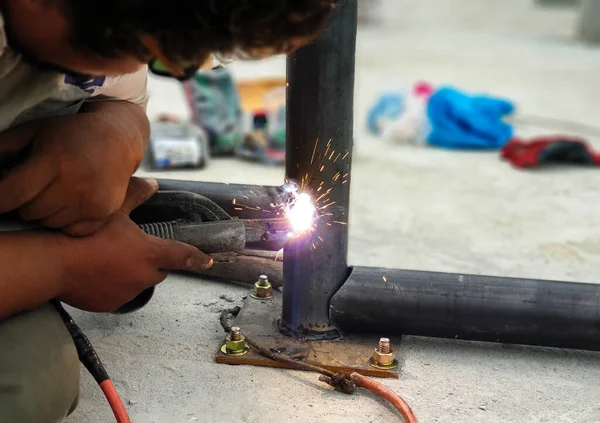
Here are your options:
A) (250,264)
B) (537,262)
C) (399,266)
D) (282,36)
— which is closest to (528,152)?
(537,262)

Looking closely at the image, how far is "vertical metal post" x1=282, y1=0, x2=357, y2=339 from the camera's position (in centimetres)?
138

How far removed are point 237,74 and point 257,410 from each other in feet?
12.6

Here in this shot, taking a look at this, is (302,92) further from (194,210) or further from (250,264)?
(250,264)

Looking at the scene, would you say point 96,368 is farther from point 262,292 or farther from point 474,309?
point 474,309

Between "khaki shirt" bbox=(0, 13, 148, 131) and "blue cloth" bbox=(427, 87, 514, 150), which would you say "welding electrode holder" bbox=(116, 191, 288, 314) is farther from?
"blue cloth" bbox=(427, 87, 514, 150)

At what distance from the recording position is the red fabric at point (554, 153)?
9.82 ft

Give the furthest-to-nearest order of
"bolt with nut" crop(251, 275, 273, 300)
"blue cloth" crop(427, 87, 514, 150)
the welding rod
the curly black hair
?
"blue cloth" crop(427, 87, 514, 150), "bolt with nut" crop(251, 275, 273, 300), the welding rod, the curly black hair

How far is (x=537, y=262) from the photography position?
2039 millimetres

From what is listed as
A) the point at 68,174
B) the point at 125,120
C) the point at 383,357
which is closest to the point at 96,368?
the point at 68,174

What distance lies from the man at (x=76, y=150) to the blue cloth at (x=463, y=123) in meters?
2.22

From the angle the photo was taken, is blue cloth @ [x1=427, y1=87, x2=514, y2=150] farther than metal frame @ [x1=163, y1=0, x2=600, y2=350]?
Yes

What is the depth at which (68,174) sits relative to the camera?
1.13m

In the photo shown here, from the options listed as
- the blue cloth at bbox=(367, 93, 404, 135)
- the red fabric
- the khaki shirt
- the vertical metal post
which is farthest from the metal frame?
the blue cloth at bbox=(367, 93, 404, 135)

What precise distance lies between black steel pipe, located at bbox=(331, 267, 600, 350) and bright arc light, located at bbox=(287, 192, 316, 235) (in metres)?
0.15
